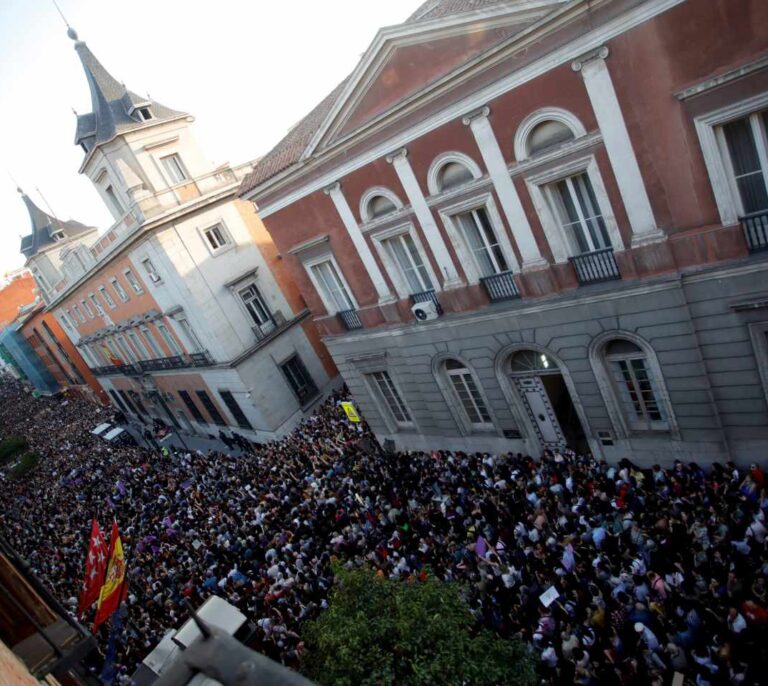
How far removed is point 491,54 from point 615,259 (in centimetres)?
512

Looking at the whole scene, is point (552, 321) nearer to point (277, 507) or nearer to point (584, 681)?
point (584, 681)

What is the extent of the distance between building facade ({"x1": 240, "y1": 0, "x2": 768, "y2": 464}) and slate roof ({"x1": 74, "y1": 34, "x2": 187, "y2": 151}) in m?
12.8

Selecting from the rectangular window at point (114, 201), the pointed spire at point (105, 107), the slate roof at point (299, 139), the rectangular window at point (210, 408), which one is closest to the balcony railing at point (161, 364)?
the rectangular window at point (210, 408)

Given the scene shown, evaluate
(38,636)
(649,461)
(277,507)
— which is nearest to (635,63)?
(649,461)

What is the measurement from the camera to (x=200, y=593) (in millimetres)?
15219

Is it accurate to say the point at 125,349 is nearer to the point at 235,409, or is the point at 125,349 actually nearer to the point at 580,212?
the point at 235,409

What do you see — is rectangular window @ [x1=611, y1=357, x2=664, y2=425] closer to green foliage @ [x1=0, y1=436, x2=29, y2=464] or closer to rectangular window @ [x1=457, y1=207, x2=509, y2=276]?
rectangular window @ [x1=457, y1=207, x2=509, y2=276]

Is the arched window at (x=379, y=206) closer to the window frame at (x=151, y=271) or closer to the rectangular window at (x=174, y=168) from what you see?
the rectangular window at (x=174, y=168)

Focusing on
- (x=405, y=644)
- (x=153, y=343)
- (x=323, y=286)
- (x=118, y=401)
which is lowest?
(x=118, y=401)

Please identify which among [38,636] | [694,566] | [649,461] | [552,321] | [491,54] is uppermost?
[491,54]

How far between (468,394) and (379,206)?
6.28 metres

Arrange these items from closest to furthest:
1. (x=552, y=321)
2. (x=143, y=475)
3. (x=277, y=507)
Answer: (x=552, y=321), (x=277, y=507), (x=143, y=475)

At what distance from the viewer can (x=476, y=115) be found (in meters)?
11.9

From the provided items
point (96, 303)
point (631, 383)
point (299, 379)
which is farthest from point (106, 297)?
point (631, 383)
